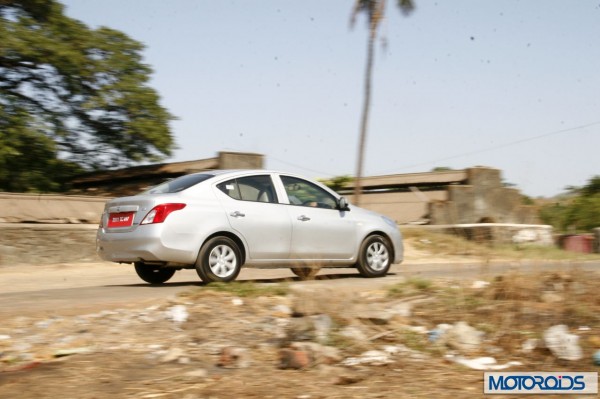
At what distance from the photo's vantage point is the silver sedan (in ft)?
33.1

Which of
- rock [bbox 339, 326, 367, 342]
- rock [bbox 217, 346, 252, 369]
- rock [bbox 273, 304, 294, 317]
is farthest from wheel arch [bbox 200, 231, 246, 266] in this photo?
rock [bbox 217, 346, 252, 369]

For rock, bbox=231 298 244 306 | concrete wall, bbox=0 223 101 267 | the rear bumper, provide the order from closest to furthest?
1. rock, bbox=231 298 244 306
2. the rear bumper
3. concrete wall, bbox=0 223 101 267

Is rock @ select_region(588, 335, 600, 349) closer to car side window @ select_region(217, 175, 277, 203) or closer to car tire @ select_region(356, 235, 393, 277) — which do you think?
car side window @ select_region(217, 175, 277, 203)

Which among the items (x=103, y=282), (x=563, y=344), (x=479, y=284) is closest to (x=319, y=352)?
(x=563, y=344)

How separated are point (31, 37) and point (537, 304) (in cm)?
1741

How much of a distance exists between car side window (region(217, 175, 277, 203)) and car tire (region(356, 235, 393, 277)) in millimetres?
1774

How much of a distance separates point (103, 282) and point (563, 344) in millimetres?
8939

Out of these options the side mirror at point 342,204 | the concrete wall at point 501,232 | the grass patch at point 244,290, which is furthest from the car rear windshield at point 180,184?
the concrete wall at point 501,232

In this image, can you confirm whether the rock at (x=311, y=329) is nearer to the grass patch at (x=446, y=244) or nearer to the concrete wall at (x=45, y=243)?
the concrete wall at (x=45, y=243)

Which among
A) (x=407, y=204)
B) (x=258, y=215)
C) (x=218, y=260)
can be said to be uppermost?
(x=407, y=204)

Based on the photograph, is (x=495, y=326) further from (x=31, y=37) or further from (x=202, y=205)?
(x=31, y=37)

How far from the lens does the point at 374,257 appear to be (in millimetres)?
12305

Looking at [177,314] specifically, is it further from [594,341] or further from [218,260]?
[594,341]

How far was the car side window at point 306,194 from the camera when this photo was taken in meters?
11.5
